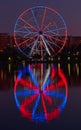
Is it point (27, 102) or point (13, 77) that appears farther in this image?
point (13, 77)

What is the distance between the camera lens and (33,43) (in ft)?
167

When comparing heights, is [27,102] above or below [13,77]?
above

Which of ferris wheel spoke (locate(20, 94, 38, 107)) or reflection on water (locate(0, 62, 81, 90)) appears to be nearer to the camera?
ferris wheel spoke (locate(20, 94, 38, 107))

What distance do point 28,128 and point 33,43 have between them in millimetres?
42278

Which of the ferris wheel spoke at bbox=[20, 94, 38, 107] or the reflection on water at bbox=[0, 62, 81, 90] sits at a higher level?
the ferris wheel spoke at bbox=[20, 94, 38, 107]

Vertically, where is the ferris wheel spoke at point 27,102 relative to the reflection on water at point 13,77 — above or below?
above

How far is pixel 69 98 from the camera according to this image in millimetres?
14203

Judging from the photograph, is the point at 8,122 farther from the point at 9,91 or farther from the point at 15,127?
the point at 9,91

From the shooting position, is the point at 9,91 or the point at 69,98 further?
the point at 9,91

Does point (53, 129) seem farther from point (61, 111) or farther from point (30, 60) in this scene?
point (30, 60)

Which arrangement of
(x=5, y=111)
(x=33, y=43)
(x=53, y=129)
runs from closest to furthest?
(x=53, y=129) → (x=5, y=111) → (x=33, y=43)

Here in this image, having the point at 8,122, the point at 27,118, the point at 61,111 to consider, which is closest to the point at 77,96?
the point at 61,111

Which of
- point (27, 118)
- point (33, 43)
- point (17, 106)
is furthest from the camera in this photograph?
point (33, 43)

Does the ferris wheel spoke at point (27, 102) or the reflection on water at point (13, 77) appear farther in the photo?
the reflection on water at point (13, 77)
